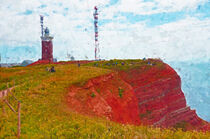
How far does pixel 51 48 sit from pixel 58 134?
54577 millimetres

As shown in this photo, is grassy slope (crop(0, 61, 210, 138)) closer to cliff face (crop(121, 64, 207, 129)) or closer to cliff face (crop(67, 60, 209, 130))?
cliff face (crop(67, 60, 209, 130))

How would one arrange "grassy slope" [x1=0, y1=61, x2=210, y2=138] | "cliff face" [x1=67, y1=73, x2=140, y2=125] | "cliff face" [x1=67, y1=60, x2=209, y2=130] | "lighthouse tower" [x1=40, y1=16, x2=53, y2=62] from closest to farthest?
"grassy slope" [x1=0, y1=61, x2=210, y2=138] → "cliff face" [x1=67, y1=73, x2=140, y2=125] → "cliff face" [x1=67, y1=60, x2=209, y2=130] → "lighthouse tower" [x1=40, y1=16, x2=53, y2=62]

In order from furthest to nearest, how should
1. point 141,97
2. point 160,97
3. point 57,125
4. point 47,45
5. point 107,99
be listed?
point 47,45 < point 160,97 < point 141,97 < point 107,99 < point 57,125

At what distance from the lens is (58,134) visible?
392 inches

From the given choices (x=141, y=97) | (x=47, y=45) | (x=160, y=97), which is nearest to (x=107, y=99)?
(x=141, y=97)

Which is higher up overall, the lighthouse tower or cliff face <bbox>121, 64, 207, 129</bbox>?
the lighthouse tower

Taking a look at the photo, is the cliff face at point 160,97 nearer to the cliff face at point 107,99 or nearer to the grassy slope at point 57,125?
the cliff face at point 107,99

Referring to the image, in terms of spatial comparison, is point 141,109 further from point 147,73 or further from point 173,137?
point 173,137

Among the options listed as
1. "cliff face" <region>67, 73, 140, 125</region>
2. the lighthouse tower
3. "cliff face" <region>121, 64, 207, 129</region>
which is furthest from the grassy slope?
the lighthouse tower

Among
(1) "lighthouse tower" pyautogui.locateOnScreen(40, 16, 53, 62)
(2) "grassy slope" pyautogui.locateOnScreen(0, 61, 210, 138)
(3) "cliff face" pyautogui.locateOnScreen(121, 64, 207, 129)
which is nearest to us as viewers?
(2) "grassy slope" pyautogui.locateOnScreen(0, 61, 210, 138)

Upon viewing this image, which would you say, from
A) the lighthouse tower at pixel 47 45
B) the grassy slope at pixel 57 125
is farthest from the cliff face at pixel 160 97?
the lighthouse tower at pixel 47 45

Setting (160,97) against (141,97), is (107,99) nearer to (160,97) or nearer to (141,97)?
(141,97)

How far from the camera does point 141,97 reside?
1235 inches

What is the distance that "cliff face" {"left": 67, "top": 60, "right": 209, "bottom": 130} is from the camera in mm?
22784
